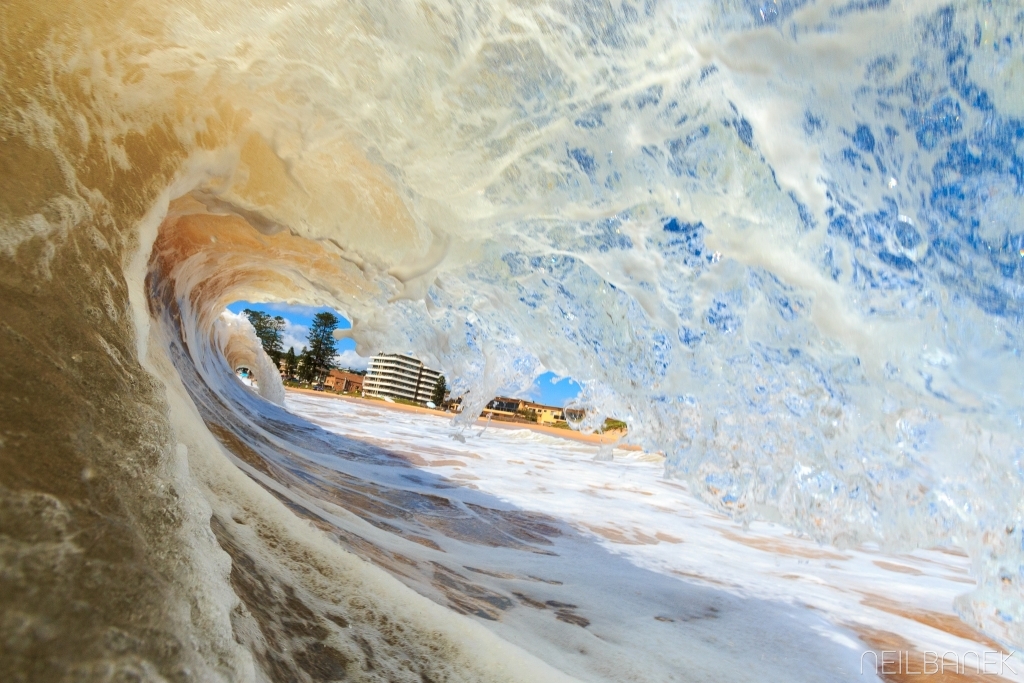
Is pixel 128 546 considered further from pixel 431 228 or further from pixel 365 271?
pixel 365 271

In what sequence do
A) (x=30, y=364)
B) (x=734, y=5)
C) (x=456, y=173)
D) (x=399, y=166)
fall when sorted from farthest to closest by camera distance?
(x=399, y=166) → (x=456, y=173) → (x=734, y=5) → (x=30, y=364)

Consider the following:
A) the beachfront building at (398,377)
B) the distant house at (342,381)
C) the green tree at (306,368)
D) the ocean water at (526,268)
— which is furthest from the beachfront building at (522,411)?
the ocean water at (526,268)

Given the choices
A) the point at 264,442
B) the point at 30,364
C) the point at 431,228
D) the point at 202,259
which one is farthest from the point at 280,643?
the point at 202,259

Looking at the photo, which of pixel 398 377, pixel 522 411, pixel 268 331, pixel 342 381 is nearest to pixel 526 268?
pixel 522 411

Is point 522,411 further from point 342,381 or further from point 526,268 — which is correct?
point 526,268

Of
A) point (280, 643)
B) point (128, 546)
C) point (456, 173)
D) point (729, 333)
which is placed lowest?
point (280, 643)

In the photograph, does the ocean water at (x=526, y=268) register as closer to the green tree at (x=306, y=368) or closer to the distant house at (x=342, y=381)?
the green tree at (x=306, y=368)
